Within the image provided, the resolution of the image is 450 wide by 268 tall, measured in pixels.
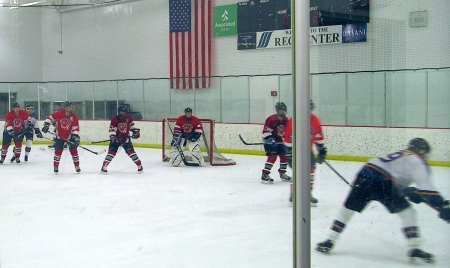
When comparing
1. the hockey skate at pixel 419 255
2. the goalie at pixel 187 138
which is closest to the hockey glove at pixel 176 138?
the goalie at pixel 187 138

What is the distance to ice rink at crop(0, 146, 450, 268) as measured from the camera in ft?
4.74

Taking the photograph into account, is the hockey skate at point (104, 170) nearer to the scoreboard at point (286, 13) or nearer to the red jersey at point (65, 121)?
the red jersey at point (65, 121)

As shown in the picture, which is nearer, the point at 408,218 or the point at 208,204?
the point at 408,218

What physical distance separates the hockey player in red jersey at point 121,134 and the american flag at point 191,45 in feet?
0.71

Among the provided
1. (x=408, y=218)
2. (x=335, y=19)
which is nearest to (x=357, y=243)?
(x=408, y=218)

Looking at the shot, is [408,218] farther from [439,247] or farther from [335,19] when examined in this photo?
[335,19]

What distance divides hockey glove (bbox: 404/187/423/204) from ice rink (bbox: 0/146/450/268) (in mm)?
22

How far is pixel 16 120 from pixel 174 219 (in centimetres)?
78

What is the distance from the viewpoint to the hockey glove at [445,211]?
4.60 ft

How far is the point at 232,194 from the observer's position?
2.08 meters

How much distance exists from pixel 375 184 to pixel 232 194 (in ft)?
2.51

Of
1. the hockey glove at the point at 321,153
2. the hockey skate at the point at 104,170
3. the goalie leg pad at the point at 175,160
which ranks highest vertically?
the hockey glove at the point at 321,153

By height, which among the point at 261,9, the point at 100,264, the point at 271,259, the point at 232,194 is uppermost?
the point at 261,9

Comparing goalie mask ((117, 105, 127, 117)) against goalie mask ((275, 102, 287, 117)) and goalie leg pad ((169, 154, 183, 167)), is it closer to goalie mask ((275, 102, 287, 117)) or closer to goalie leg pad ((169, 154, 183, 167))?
goalie leg pad ((169, 154, 183, 167))
